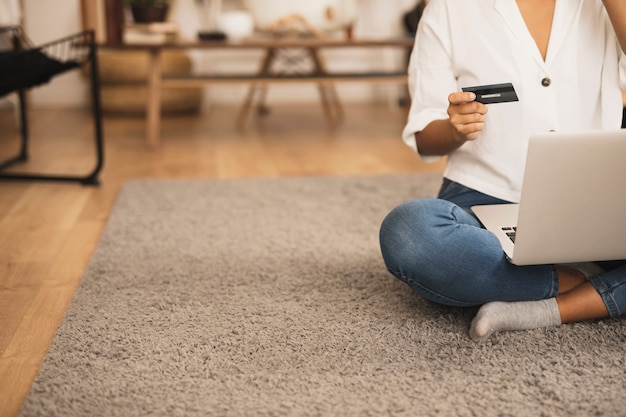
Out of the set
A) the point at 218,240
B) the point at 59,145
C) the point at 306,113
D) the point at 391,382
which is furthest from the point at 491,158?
the point at 306,113

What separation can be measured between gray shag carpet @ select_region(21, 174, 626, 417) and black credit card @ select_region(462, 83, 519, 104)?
15.3 inches

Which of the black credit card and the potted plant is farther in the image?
the potted plant

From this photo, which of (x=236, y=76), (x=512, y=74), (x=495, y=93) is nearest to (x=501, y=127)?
(x=512, y=74)

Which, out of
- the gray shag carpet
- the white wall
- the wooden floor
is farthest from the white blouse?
the white wall

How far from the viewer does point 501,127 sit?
1235 millimetres

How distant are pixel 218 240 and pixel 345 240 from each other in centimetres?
30

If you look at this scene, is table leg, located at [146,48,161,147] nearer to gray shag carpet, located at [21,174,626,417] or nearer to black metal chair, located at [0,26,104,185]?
black metal chair, located at [0,26,104,185]

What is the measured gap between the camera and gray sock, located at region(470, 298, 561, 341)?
1.14m

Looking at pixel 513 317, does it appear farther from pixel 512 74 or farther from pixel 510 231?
pixel 512 74

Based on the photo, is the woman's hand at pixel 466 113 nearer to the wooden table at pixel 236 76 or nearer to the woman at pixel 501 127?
the woman at pixel 501 127

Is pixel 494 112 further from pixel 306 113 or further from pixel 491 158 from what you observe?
pixel 306 113

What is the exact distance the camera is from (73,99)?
4090 mm

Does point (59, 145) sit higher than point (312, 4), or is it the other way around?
point (312, 4)

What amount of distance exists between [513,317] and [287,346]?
1.21 ft
